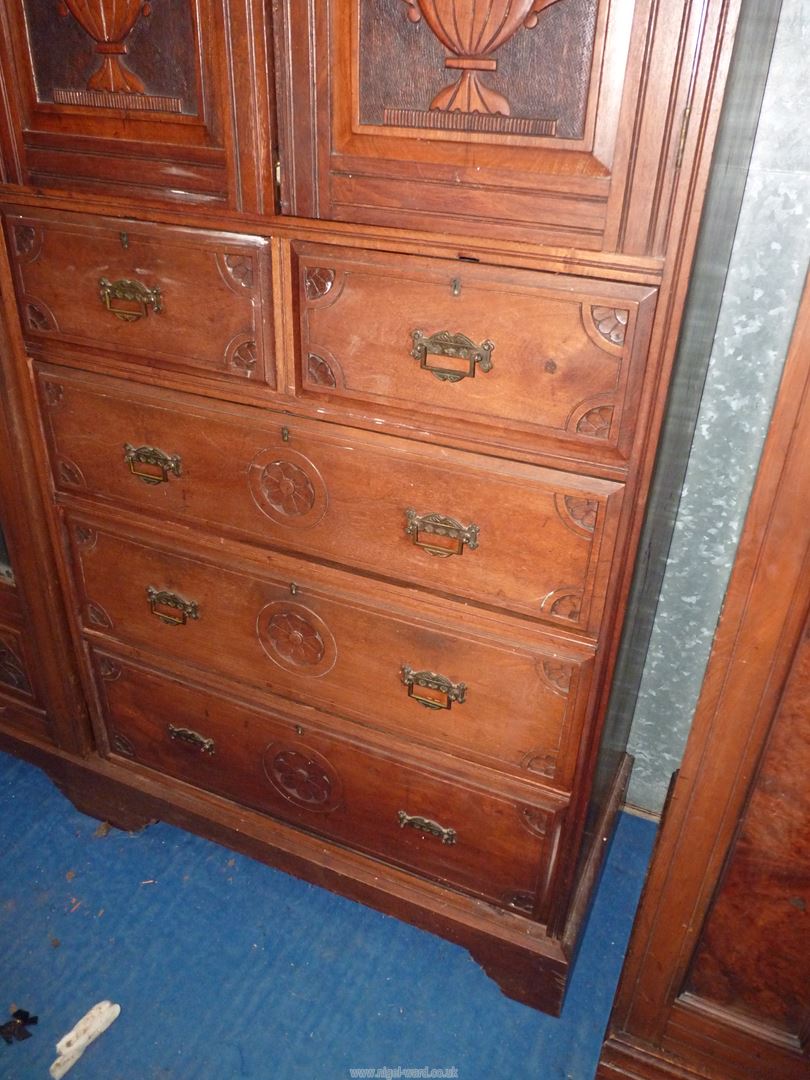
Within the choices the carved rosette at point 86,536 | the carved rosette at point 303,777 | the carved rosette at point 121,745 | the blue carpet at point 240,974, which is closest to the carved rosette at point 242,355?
the carved rosette at point 86,536

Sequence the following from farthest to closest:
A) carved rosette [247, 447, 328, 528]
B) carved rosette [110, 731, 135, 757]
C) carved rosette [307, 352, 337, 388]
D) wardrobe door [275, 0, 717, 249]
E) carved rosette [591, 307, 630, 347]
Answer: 1. carved rosette [110, 731, 135, 757]
2. carved rosette [247, 447, 328, 528]
3. carved rosette [307, 352, 337, 388]
4. carved rosette [591, 307, 630, 347]
5. wardrobe door [275, 0, 717, 249]

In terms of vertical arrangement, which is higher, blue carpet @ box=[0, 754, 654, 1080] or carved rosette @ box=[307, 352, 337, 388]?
carved rosette @ box=[307, 352, 337, 388]

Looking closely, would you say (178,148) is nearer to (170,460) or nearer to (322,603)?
(170,460)

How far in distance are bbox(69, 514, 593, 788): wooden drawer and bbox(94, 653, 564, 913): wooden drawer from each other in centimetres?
8

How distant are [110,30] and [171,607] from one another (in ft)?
3.41

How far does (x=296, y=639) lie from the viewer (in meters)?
1.61

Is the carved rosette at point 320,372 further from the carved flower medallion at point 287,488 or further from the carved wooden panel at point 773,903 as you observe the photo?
the carved wooden panel at point 773,903

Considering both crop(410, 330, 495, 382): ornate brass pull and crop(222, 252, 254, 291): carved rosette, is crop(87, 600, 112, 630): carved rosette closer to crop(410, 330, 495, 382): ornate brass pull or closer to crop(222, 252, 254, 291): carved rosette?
crop(222, 252, 254, 291): carved rosette

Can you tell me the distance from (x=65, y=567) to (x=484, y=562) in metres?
0.99

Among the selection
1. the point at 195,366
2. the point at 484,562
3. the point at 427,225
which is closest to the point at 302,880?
the point at 484,562

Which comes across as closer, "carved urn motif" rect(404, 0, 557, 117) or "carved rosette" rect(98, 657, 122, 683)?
"carved urn motif" rect(404, 0, 557, 117)

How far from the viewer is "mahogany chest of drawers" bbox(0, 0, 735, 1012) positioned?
1064 mm

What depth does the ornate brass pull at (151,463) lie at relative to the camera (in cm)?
154

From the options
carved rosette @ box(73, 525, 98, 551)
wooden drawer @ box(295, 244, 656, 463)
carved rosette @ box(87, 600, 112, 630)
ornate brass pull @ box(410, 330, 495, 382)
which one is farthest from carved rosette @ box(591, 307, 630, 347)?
carved rosette @ box(87, 600, 112, 630)
